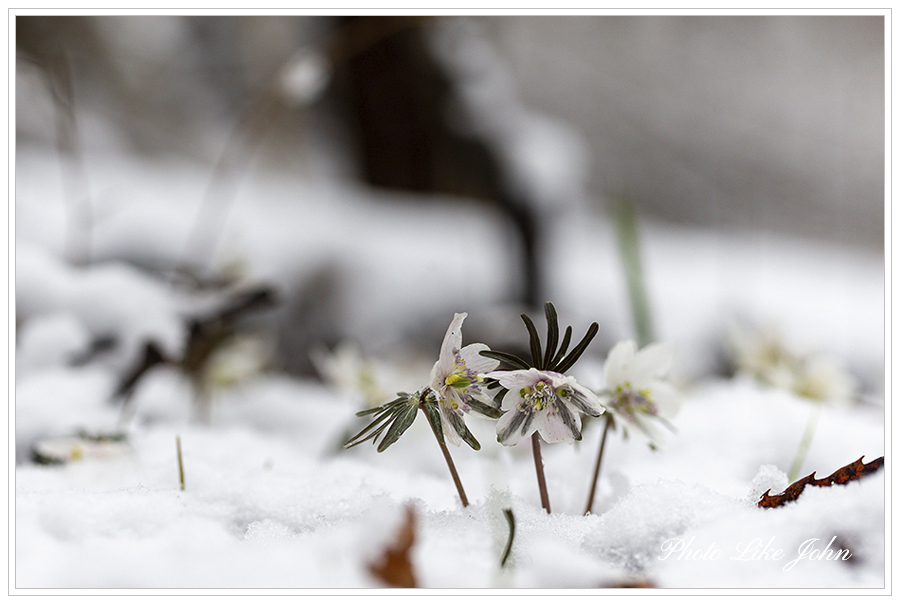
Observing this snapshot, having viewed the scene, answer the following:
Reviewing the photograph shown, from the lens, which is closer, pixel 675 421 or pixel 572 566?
pixel 572 566

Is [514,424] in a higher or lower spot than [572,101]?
lower

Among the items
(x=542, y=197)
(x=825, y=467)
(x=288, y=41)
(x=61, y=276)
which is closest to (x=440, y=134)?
(x=542, y=197)

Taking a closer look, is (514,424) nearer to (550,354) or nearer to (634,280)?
(550,354)

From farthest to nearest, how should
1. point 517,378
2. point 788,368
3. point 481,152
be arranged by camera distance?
1. point 481,152
2. point 788,368
3. point 517,378

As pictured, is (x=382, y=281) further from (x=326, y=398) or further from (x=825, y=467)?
(x=825, y=467)

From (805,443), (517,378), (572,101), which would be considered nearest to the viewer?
(517,378)

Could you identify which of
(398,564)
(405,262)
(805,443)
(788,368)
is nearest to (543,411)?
(398,564)
